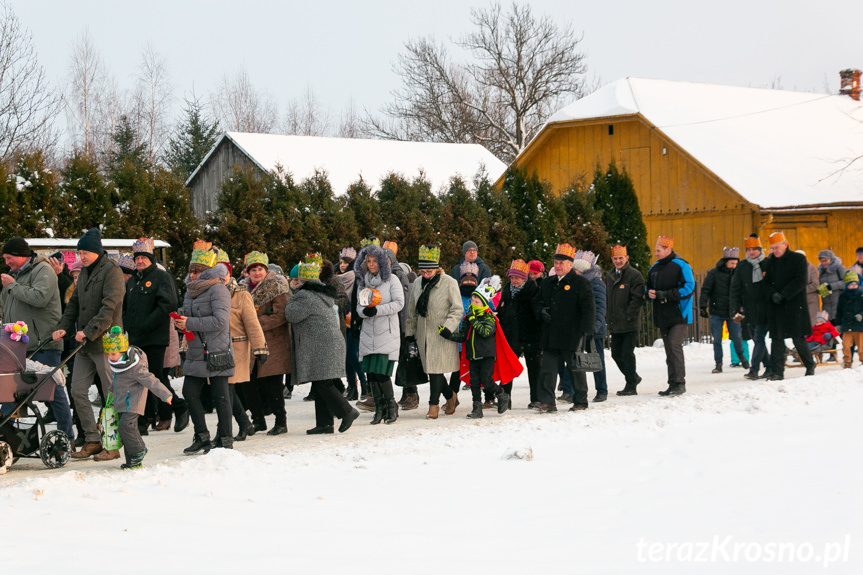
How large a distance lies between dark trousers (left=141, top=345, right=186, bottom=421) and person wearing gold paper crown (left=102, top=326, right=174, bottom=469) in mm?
1789

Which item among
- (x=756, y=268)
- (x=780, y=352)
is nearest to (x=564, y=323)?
(x=780, y=352)

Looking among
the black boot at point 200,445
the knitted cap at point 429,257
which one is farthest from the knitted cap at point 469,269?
the black boot at point 200,445

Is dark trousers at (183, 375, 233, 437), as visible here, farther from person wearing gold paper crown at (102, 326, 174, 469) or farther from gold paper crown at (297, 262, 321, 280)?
gold paper crown at (297, 262, 321, 280)

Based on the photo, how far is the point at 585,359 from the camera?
35.4ft

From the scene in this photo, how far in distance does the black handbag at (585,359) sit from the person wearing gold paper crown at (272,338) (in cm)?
315

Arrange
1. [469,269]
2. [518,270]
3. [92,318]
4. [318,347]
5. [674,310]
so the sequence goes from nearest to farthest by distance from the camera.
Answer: [92,318] < [318,347] < [518,270] < [469,269] < [674,310]

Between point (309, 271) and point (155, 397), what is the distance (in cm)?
248

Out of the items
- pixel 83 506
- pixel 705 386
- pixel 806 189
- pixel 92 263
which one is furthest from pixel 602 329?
pixel 806 189

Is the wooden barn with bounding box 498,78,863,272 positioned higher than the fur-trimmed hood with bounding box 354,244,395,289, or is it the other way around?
the wooden barn with bounding box 498,78,863,272

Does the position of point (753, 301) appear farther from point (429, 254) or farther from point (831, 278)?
point (429, 254)

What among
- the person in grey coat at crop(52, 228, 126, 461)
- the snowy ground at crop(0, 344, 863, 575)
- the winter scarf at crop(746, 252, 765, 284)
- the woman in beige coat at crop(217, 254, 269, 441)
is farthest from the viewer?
the winter scarf at crop(746, 252, 765, 284)

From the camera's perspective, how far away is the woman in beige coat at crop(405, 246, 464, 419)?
10.6 meters

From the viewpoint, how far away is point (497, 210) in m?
20.1

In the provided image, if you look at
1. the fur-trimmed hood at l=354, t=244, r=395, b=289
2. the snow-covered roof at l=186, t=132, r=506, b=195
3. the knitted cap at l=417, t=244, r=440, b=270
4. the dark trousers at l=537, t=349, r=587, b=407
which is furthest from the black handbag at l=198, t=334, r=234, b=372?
the snow-covered roof at l=186, t=132, r=506, b=195
